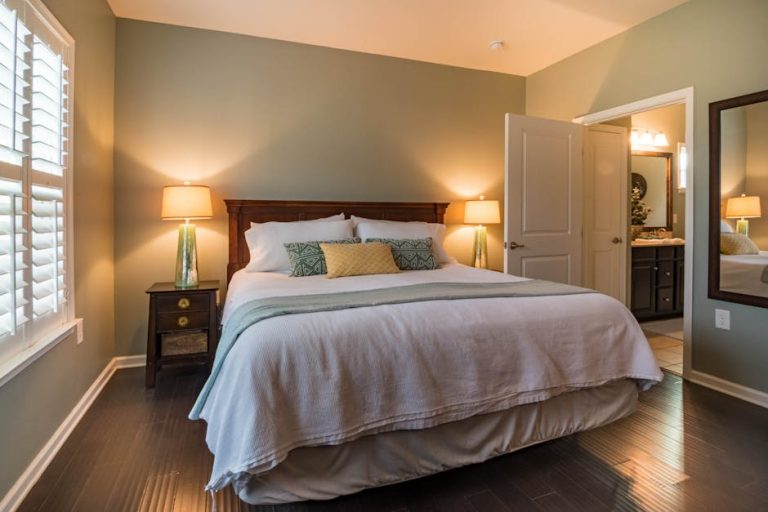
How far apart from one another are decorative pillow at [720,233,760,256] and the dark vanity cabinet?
165 cm

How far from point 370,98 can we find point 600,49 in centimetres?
200

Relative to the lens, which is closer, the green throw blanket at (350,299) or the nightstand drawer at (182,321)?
the green throw blanket at (350,299)

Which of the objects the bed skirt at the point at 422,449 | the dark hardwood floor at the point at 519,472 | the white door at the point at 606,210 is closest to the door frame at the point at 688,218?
the dark hardwood floor at the point at 519,472

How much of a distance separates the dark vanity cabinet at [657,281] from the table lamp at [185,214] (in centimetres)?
413

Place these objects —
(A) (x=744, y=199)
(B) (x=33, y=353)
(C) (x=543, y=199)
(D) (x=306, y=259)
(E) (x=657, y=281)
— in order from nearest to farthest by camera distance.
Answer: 1. (B) (x=33, y=353)
2. (A) (x=744, y=199)
3. (D) (x=306, y=259)
4. (C) (x=543, y=199)
5. (E) (x=657, y=281)

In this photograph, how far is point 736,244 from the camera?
2715 mm

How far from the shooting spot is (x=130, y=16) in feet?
10.3

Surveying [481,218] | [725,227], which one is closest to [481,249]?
[481,218]

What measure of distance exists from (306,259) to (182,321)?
3.15 feet

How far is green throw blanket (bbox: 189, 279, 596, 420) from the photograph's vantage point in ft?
5.52

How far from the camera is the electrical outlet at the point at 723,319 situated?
2.78 metres

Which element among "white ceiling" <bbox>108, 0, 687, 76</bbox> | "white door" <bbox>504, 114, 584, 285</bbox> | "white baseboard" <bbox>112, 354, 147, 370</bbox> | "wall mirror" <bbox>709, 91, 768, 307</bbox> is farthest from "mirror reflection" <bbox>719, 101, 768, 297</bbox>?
"white baseboard" <bbox>112, 354, 147, 370</bbox>

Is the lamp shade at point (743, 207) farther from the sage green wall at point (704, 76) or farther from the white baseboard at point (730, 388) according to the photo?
the white baseboard at point (730, 388)

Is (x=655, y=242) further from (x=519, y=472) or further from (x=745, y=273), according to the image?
(x=519, y=472)
